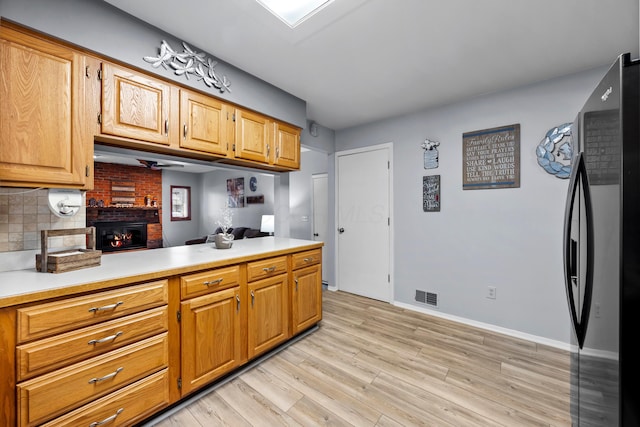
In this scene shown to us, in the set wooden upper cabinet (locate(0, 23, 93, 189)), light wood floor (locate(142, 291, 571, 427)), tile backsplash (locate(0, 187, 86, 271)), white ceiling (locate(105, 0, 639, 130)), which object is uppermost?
white ceiling (locate(105, 0, 639, 130))

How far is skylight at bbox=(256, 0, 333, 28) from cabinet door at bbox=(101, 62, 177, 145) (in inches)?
35.0

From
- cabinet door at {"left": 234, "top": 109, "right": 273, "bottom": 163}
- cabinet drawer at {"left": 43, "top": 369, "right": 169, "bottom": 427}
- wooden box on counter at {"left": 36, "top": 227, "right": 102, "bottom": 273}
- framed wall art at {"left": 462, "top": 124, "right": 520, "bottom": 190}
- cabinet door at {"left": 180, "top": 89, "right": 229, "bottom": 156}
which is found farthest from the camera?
framed wall art at {"left": 462, "top": 124, "right": 520, "bottom": 190}

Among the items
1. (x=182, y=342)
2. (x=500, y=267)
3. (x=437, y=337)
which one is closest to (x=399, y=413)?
(x=437, y=337)

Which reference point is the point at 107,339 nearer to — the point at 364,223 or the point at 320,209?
the point at 364,223

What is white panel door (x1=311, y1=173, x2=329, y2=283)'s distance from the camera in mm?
4609

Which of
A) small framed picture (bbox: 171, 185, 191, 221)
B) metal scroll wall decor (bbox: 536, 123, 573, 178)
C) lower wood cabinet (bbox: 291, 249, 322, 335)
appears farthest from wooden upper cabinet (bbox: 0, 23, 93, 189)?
small framed picture (bbox: 171, 185, 191, 221)

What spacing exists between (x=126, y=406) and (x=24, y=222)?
1.18 metres

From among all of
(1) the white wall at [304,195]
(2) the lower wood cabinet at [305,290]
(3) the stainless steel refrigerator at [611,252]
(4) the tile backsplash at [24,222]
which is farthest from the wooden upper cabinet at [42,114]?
(1) the white wall at [304,195]

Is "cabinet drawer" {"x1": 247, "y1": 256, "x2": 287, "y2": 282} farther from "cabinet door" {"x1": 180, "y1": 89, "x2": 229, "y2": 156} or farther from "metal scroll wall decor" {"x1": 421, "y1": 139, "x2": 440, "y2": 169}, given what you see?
"metal scroll wall decor" {"x1": 421, "y1": 139, "x2": 440, "y2": 169}

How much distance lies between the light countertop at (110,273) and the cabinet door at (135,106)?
81 centimetres

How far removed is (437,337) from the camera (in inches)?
99.0

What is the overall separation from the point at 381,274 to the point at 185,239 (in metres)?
5.29

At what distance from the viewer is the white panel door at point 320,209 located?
181 inches

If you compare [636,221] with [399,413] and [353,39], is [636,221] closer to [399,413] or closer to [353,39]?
[399,413]
